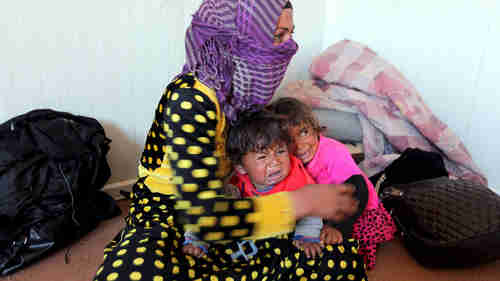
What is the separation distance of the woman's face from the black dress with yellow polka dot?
236mm

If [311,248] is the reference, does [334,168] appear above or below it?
above

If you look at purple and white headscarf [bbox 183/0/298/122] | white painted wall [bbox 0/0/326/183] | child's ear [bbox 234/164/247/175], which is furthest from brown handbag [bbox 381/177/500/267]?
white painted wall [bbox 0/0/326/183]

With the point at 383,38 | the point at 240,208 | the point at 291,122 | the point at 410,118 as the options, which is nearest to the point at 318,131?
the point at 291,122

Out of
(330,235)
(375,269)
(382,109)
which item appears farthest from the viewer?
(382,109)

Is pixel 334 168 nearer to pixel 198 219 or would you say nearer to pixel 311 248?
pixel 311 248

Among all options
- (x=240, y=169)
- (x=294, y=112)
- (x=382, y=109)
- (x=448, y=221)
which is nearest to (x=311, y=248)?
(x=240, y=169)

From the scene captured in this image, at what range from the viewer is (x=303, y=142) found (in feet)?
4.34

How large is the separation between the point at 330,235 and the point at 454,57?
1.28 metres

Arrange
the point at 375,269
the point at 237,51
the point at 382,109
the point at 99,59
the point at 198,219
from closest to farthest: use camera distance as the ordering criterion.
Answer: the point at 198,219 → the point at 237,51 → the point at 375,269 → the point at 99,59 → the point at 382,109

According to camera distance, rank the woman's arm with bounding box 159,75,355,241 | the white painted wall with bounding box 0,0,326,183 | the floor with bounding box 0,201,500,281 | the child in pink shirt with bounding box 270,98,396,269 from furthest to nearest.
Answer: the white painted wall with bounding box 0,0,326,183
the floor with bounding box 0,201,500,281
the child in pink shirt with bounding box 270,98,396,269
the woman's arm with bounding box 159,75,355,241

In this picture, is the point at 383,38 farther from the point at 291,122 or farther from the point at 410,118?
the point at 291,122

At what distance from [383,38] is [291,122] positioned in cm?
121

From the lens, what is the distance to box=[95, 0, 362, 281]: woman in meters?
0.92

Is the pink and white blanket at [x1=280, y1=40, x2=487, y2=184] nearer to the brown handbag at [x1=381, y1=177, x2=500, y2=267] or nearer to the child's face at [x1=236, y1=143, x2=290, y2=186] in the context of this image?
the brown handbag at [x1=381, y1=177, x2=500, y2=267]
